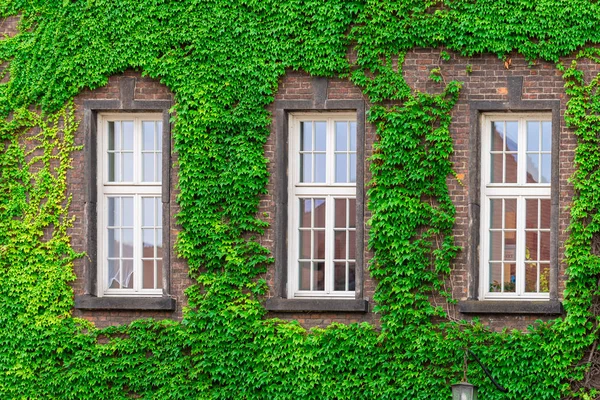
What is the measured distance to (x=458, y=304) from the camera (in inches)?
486

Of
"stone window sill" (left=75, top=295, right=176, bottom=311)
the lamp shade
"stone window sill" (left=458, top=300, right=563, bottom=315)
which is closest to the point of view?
the lamp shade

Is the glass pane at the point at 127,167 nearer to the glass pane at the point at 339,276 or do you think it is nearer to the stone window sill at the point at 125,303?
the stone window sill at the point at 125,303

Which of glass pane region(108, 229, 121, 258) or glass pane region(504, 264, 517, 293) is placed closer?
glass pane region(504, 264, 517, 293)

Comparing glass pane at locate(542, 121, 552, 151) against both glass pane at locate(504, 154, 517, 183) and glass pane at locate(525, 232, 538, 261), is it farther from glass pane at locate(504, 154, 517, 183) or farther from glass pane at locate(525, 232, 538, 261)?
glass pane at locate(525, 232, 538, 261)

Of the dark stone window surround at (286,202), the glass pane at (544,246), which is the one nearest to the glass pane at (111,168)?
the dark stone window surround at (286,202)

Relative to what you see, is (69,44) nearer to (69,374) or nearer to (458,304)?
(69,374)

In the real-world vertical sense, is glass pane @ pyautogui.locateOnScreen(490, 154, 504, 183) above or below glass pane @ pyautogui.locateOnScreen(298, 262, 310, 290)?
above

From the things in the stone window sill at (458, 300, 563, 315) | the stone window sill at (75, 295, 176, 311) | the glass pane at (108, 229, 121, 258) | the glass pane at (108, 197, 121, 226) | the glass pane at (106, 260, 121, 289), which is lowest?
the stone window sill at (75, 295, 176, 311)

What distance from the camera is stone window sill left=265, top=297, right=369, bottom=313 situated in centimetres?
1246

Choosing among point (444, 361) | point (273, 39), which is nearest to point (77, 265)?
point (273, 39)

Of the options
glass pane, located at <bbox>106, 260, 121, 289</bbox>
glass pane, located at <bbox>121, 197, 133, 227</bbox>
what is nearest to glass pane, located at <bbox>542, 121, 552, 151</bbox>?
glass pane, located at <bbox>121, 197, 133, 227</bbox>

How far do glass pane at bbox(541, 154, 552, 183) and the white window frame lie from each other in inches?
198

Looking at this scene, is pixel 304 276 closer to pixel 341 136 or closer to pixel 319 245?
pixel 319 245

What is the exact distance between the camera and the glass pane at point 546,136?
12.6 m
